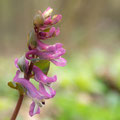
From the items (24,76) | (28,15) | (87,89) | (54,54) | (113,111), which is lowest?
(24,76)

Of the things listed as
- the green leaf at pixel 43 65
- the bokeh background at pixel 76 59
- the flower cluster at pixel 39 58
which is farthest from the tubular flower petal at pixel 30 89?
the bokeh background at pixel 76 59

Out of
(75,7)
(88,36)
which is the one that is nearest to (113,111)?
(75,7)

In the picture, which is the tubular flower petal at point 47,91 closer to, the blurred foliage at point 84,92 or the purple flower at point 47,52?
the purple flower at point 47,52

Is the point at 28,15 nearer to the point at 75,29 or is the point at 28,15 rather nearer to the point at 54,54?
the point at 75,29

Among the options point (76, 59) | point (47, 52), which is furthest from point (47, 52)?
point (76, 59)

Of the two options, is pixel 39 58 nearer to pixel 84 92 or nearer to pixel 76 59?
pixel 84 92

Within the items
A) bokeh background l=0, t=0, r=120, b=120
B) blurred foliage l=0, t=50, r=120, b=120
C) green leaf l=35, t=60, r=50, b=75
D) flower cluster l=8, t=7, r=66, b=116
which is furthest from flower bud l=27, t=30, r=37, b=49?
blurred foliage l=0, t=50, r=120, b=120
